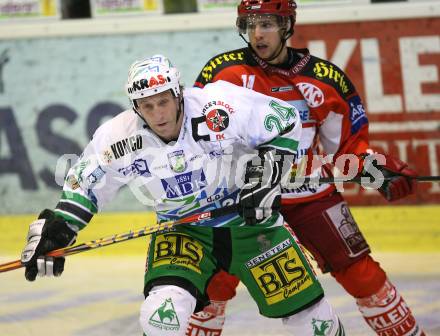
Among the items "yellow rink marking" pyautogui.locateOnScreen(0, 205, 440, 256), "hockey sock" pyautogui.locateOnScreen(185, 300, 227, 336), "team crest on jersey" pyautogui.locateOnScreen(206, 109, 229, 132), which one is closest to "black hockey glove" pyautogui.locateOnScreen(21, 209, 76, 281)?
"team crest on jersey" pyautogui.locateOnScreen(206, 109, 229, 132)

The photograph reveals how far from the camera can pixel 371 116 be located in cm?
696

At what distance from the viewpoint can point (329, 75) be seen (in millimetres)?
4555

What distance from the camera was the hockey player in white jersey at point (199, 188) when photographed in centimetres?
391

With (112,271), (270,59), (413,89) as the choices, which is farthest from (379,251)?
(270,59)

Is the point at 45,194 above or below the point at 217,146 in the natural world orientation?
below

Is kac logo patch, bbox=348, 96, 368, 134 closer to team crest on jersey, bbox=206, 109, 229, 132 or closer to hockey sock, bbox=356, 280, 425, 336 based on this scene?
hockey sock, bbox=356, 280, 425, 336

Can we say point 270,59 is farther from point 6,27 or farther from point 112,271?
point 6,27

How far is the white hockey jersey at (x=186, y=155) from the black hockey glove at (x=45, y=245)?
51 millimetres

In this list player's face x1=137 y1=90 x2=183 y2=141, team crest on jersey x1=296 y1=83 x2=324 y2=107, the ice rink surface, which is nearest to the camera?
player's face x1=137 y1=90 x2=183 y2=141

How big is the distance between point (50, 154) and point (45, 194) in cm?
29

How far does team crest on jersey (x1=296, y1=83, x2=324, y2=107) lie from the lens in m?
4.52

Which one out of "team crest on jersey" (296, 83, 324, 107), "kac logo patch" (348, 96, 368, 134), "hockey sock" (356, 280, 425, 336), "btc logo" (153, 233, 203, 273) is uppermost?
"team crest on jersey" (296, 83, 324, 107)

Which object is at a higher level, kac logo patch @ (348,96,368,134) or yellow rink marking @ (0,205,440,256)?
kac logo patch @ (348,96,368,134)

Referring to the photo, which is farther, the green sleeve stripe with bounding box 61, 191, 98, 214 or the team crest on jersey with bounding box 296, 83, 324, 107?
the team crest on jersey with bounding box 296, 83, 324, 107
